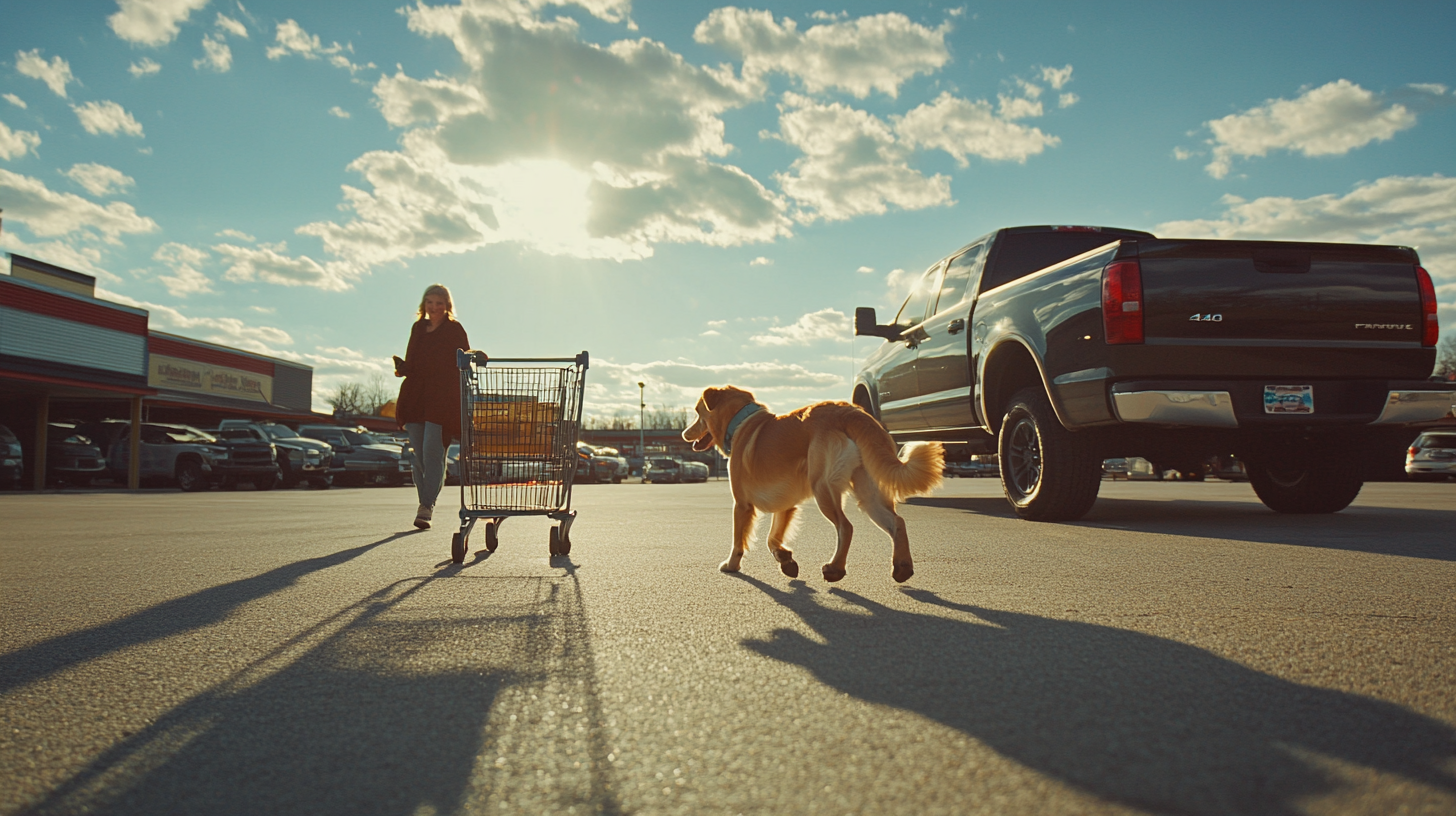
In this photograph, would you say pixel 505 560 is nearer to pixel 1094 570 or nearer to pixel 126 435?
pixel 1094 570

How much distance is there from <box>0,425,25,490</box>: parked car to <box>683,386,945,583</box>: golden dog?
21185 millimetres

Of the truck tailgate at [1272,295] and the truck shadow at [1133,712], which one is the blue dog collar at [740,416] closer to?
the truck shadow at [1133,712]

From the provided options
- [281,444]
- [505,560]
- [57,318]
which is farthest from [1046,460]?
[57,318]

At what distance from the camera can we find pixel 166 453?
21.2 meters

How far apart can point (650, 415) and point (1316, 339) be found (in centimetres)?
12685

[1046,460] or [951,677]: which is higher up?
[1046,460]

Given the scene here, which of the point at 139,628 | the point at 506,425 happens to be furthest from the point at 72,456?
the point at 139,628

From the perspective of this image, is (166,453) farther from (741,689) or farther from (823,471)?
(741,689)

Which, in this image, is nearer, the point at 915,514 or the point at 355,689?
the point at 355,689

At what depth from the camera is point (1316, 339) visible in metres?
5.79

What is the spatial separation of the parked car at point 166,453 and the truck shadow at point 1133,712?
2165 cm

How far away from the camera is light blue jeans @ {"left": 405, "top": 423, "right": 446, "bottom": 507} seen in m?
7.37

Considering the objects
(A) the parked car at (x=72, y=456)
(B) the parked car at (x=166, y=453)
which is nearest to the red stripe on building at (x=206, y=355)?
(A) the parked car at (x=72, y=456)

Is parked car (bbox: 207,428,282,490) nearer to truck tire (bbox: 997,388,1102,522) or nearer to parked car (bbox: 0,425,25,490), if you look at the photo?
parked car (bbox: 0,425,25,490)
